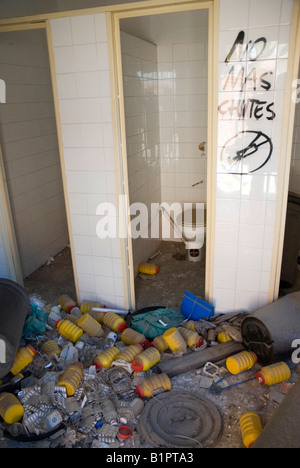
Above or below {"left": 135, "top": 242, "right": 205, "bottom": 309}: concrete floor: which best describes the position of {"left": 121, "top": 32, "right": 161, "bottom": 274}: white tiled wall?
above

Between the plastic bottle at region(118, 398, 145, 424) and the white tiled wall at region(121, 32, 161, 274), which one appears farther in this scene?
the white tiled wall at region(121, 32, 161, 274)

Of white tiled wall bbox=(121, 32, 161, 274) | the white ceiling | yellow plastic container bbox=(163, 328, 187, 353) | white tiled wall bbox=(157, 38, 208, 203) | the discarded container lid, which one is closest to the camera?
the discarded container lid

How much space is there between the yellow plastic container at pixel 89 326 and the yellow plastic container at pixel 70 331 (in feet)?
0.17

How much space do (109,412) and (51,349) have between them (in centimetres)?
79

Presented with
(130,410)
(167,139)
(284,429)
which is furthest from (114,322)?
(167,139)

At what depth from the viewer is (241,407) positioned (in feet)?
8.36

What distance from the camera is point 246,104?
110 inches

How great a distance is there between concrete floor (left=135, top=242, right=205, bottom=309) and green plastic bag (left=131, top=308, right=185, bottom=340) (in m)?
0.27

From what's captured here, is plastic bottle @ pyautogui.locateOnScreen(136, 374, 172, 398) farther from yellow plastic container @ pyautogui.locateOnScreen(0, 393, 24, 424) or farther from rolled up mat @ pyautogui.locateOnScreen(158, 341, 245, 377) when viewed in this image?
yellow plastic container @ pyautogui.locateOnScreen(0, 393, 24, 424)

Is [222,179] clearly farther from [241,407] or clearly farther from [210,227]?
[241,407]

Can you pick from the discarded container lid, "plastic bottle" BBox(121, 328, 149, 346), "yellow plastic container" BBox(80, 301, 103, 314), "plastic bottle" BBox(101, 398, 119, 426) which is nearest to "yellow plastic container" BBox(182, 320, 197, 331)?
"plastic bottle" BBox(121, 328, 149, 346)

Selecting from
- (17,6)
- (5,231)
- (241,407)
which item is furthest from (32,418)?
(17,6)

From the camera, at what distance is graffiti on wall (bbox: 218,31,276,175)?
8.82ft

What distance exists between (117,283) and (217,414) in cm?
147
